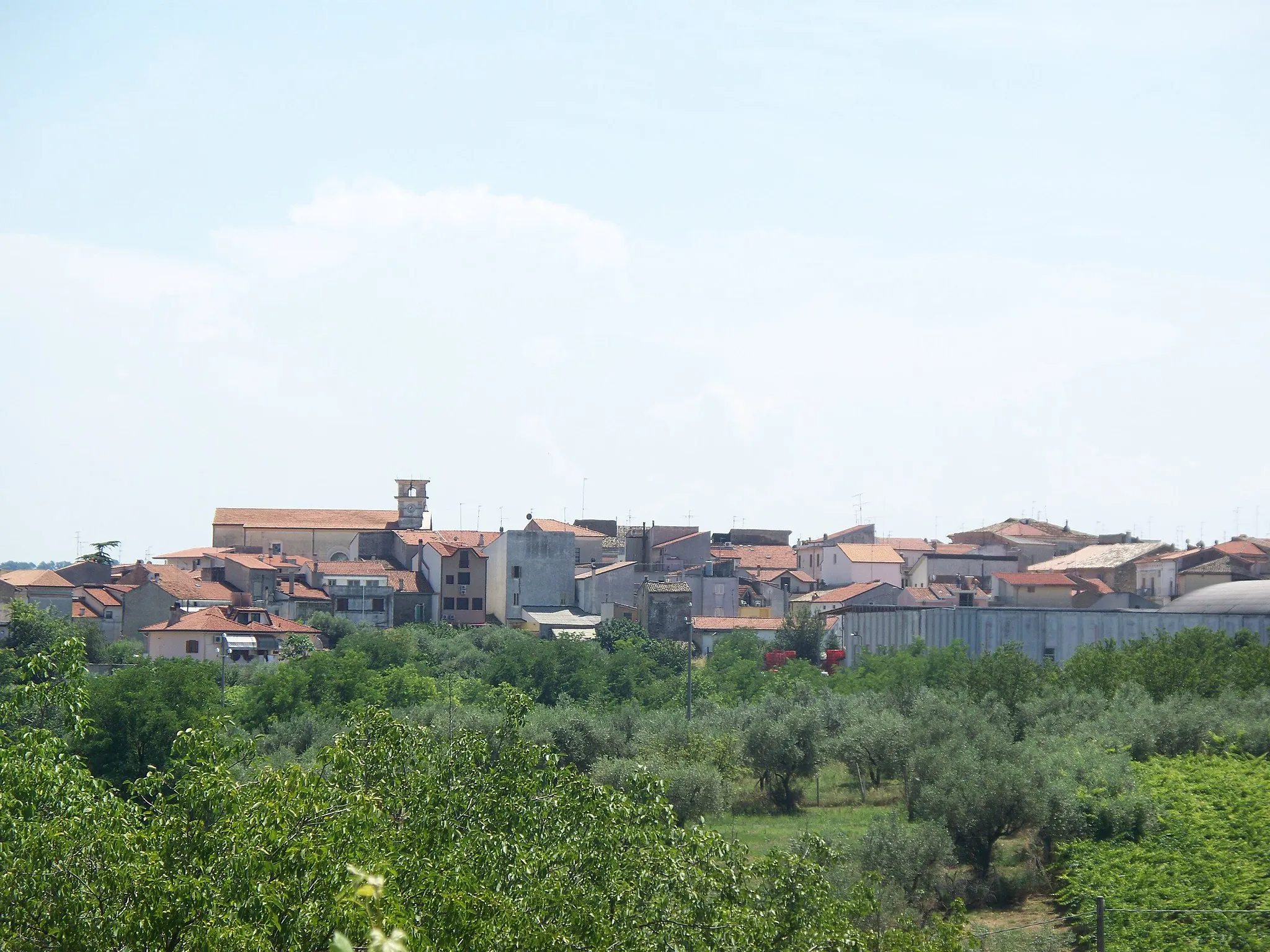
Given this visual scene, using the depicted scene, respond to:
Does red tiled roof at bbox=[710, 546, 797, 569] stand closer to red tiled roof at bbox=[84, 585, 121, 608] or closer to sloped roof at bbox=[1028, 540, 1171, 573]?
sloped roof at bbox=[1028, 540, 1171, 573]

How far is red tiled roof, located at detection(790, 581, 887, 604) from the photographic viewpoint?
72.9 metres

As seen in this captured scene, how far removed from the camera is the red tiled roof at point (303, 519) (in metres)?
91.7

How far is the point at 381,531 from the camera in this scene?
87812 mm

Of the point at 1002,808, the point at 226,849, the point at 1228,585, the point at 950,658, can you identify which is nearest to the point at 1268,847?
the point at 1002,808

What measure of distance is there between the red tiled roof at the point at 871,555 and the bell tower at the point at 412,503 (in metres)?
29.7

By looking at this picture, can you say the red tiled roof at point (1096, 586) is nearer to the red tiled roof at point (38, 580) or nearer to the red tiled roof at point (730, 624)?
the red tiled roof at point (730, 624)

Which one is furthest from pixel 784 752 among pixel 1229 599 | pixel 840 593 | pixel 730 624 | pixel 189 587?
pixel 189 587

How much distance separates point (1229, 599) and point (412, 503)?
2120 inches

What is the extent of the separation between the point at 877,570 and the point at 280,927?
74.0m

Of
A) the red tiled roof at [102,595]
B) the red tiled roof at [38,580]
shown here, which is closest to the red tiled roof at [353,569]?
the red tiled roof at [102,595]

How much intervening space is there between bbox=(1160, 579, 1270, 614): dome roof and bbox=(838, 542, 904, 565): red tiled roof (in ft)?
57.3

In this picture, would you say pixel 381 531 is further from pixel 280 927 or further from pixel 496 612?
pixel 280 927

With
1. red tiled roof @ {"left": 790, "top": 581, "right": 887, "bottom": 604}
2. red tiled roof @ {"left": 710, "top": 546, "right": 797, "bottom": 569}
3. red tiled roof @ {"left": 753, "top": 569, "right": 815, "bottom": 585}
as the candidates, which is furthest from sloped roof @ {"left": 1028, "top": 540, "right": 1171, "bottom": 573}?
red tiled roof @ {"left": 710, "top": 546, "right": 797, "bottom": 569}

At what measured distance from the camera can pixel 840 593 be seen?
74.5 meters
